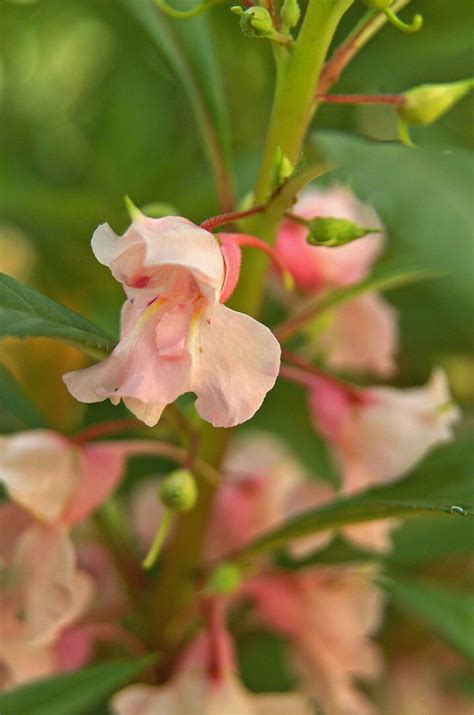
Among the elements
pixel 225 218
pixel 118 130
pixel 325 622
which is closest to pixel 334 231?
pixel 225 218

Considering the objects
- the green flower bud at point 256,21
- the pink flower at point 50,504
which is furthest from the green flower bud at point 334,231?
the pink flower at point 50,504

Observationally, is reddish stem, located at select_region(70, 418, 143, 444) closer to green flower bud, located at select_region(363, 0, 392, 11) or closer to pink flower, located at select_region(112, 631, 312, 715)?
pink flower, located at select_region(112, 631, 312, 715)

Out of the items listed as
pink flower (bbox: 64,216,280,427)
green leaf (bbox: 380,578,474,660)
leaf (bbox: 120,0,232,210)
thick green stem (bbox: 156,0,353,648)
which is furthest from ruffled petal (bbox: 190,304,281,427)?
green leaf (bbox: 380,578,474,660)

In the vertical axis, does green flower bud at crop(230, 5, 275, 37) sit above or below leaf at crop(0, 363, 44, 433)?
above

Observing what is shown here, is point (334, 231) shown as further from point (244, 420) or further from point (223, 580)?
point (223, 580)

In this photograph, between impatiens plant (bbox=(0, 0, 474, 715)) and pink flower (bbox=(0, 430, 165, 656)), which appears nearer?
impatiens plant (bbox=(0, 0, 474, 715))
